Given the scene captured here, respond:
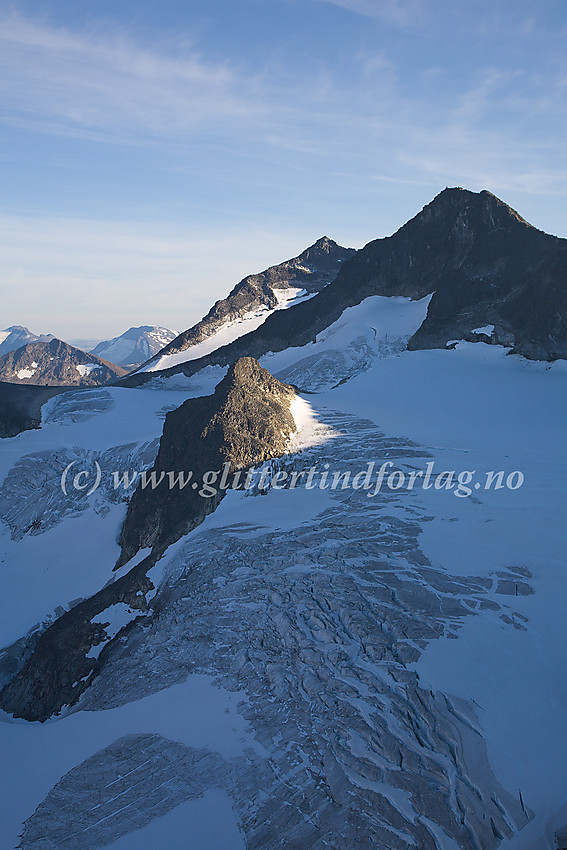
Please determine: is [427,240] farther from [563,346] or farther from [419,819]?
[419,819]

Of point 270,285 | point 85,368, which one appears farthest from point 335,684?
point 85,368

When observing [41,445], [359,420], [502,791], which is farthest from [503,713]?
[41,445]

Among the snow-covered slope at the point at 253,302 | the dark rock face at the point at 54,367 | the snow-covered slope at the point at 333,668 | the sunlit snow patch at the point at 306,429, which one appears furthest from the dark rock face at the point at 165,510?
the dark rock face at the point at 54,367

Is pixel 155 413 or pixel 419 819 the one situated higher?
pixel 155 413

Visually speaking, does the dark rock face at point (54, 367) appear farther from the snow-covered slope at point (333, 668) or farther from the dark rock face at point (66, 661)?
the dark rock face at point (66, 661)

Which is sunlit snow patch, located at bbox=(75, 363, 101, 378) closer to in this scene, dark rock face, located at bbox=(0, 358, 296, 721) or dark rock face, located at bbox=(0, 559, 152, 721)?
dark rock face, located at bbox=(0, 358, 296, 721)

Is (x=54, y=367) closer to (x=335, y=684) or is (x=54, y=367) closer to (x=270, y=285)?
(x=270, y=285)
